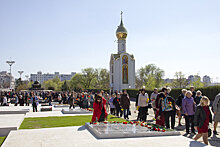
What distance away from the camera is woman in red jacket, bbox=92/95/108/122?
1005cm

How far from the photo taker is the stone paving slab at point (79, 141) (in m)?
6.87

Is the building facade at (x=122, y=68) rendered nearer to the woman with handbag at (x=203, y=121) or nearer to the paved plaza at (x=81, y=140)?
the paved plaza at (x=81, y=140)

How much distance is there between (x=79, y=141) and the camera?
7.30 metres

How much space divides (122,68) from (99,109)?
47172 millimetres

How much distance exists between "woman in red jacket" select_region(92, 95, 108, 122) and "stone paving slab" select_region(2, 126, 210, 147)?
5.45 feet

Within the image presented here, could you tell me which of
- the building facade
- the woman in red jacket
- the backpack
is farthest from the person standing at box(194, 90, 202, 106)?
the building facade

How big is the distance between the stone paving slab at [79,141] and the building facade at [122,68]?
48.4 metres

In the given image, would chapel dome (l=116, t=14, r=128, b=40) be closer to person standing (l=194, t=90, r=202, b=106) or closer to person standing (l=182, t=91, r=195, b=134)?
person standing (l=194, t=90, r=202, b=106)

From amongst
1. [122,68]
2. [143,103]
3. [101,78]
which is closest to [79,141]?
[143,103]

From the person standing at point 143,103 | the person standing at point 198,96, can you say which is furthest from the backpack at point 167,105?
the person standing at point 143,103

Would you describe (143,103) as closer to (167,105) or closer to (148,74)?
(167,105)

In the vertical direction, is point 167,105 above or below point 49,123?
above

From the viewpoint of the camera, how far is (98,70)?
84.6 metres

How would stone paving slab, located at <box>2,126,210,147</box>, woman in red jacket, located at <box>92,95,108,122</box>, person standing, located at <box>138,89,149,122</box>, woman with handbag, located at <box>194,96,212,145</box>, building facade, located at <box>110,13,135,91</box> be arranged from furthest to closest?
building facade, located at <box>110,13,135,91</box> → person standing, located at <box>138,89,149,122</box> → woman in red jacket, located at <box>92,95,108,122</box> → woman with handbag, located at <box>194,96,212,145</box> → stone paving slab, located at <box>2,126,210,147</box>
